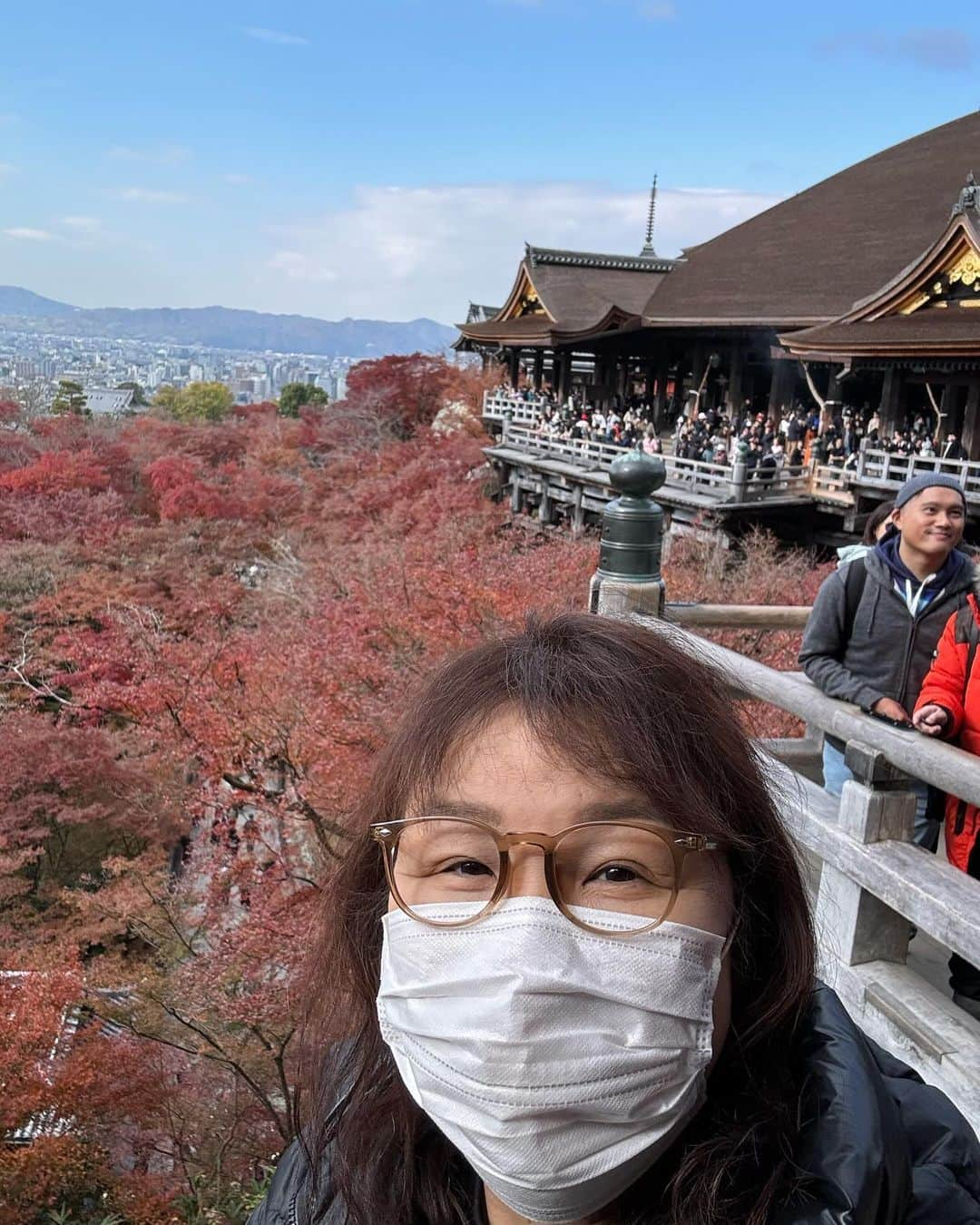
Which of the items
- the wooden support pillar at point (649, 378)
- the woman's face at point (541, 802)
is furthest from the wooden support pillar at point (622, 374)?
the woman's face at point (541, 802)

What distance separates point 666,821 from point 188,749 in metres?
10.7

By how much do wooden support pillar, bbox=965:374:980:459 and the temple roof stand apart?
471 centimetres

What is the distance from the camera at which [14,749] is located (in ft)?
37.0

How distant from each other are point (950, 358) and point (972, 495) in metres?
2.02

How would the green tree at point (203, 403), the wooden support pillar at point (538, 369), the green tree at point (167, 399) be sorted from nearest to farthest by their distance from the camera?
the wooden support pillar at point (538, 369)
the green tree at point (203, 403)
the green tree at point (167, 399)

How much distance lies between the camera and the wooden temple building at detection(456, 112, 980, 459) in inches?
488

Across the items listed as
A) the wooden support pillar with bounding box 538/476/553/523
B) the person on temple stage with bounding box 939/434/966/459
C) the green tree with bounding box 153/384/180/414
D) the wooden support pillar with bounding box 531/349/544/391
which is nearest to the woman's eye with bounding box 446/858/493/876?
the person on temple stage with bounding box 939/434/966/459

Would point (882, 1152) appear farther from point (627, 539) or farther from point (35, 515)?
point (35, 515)

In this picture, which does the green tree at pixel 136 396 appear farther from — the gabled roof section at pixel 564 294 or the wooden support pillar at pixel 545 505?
the wooden support pillar at pixel 545 505

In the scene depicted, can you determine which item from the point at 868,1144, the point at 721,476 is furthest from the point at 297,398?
the point at 868,1144

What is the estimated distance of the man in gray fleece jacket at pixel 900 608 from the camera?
111 inches

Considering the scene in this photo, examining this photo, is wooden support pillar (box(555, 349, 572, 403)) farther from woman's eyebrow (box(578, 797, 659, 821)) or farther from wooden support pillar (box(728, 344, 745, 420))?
woman's eyebrow (box(578, 797, 659, 821))

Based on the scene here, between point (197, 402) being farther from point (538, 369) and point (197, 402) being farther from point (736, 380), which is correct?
point (736, 380)

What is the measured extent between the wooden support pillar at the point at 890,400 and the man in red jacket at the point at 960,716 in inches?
493
